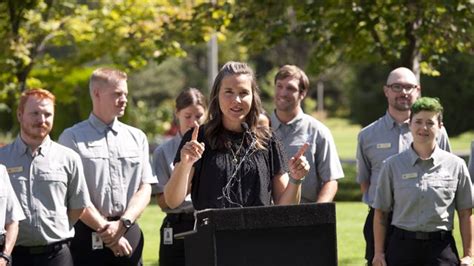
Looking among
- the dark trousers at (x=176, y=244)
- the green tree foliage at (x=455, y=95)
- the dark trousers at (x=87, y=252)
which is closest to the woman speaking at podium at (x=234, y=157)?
the dark trousers at (x=87, y=252)

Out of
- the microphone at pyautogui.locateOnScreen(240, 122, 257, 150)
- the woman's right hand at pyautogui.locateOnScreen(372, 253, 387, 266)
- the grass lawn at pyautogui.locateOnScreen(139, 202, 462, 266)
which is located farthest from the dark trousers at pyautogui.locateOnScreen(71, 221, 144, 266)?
the grass lawn at pyautogui.locateOnScreen(139, 202, 462, 266)

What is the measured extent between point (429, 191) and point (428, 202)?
8cm

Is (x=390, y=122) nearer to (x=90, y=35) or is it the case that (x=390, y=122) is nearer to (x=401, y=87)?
(x=401, y=87)

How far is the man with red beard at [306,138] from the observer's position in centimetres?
769

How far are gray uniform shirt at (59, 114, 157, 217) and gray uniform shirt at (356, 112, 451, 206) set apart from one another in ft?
5.93

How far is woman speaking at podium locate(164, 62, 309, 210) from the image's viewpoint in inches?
208

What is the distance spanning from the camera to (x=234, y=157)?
5.35 meters

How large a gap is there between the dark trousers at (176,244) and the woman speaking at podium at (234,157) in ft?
7.83

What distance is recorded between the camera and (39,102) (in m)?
6.55

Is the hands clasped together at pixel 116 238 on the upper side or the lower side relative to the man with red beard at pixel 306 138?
lower

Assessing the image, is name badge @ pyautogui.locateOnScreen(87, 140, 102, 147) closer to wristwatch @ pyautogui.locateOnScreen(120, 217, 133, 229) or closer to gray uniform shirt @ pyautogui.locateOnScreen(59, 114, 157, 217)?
gray uniform shirt @ pyautogui.locateOnScreen(59, 114, 157, 217)

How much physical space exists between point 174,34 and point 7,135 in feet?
91.3

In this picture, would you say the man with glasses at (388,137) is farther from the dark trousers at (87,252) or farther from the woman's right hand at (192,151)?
the woman's right hand at (192,151)

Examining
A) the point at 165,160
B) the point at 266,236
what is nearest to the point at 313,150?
the point at 165,160
